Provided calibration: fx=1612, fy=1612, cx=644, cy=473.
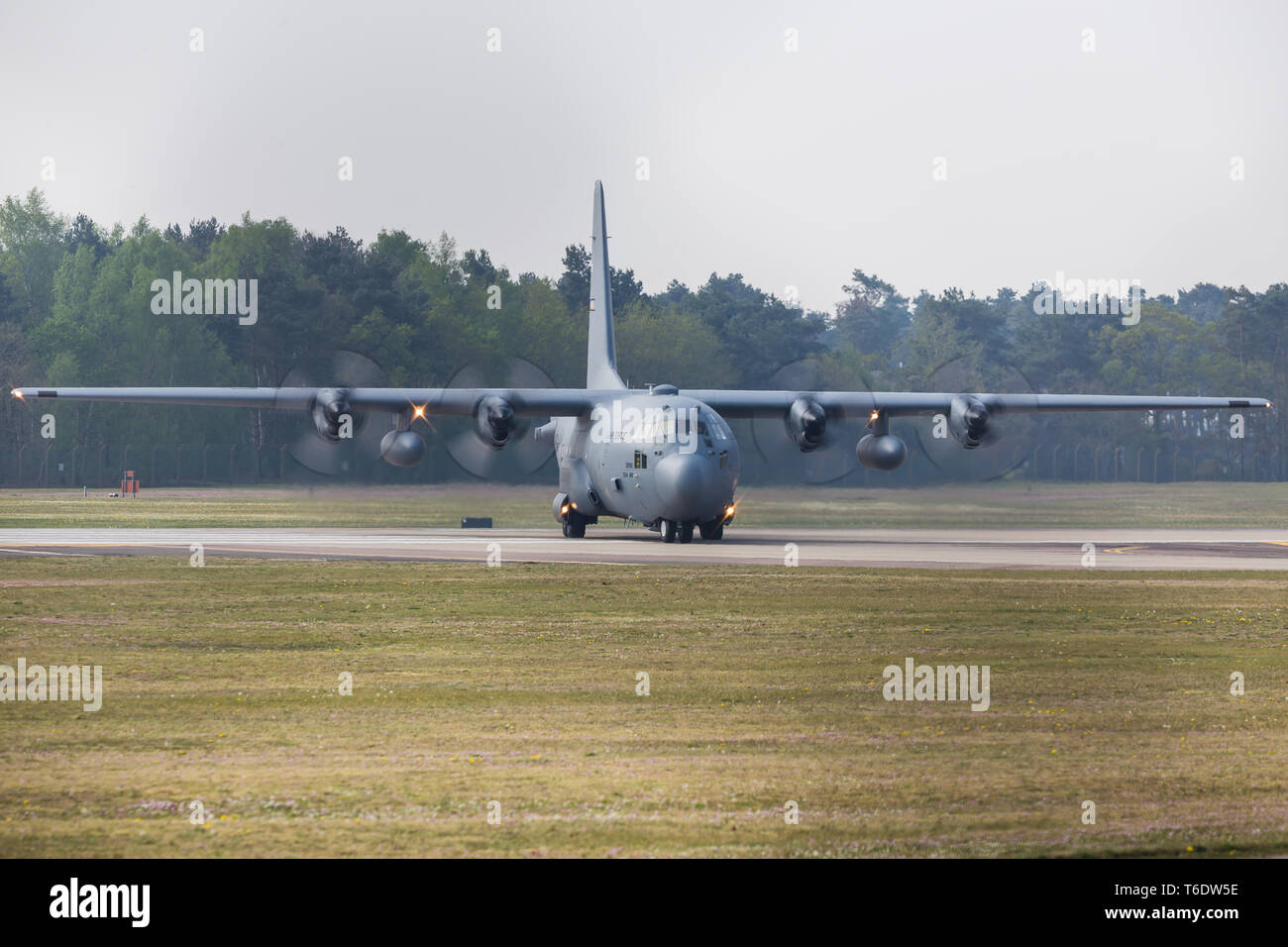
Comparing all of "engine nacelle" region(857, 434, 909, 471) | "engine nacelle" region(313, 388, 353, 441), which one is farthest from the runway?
"engine nacelle" region(313, 388, 353, 441)

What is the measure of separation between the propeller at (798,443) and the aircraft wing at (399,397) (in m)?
6.18

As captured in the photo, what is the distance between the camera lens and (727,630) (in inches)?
850

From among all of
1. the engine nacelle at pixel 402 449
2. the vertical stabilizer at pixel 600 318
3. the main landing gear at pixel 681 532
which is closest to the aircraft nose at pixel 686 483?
the main landing gear at pixel 681 532

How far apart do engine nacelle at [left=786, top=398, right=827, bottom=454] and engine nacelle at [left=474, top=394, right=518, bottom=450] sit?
7735 millimetres

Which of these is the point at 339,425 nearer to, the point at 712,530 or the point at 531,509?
the point at 712,530

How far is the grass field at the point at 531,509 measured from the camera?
174 ft

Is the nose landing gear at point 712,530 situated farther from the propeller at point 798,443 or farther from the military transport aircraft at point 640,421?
the propeller at point 798,443

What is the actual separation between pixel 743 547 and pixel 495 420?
25.8 feet

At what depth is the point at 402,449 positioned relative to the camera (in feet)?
138

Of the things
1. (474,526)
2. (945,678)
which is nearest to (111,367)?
(474,526)

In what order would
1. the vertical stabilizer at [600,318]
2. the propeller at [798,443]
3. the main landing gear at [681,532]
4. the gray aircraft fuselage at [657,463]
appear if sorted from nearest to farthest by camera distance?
the gray aircraft fuselage at [657,463] < the main landing gear at [681,532] < the propeller at [798,443] < the vertical stabilizer at [600,318]

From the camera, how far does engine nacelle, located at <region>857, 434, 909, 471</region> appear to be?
4419 cm
